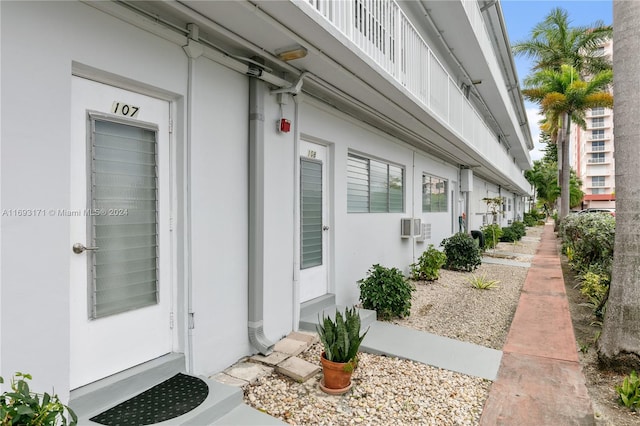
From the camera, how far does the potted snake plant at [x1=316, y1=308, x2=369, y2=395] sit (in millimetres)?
3309

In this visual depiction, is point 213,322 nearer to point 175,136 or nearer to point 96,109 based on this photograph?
point 175,136

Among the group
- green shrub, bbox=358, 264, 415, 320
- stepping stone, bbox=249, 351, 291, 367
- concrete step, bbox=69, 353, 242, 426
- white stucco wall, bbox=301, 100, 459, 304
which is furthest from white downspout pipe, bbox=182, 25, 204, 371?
green shrub, bbox=358, 264, 415, 320

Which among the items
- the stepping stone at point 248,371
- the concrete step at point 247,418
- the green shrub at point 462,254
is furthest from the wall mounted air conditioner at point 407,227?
the concrete step at point 247,418

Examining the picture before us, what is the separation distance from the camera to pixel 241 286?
3889mm

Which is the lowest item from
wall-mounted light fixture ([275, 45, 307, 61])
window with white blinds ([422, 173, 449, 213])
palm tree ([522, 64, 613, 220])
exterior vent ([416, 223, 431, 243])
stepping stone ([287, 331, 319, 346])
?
stepping stone ([287, 331, 319, 346])

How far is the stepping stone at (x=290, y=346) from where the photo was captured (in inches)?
159

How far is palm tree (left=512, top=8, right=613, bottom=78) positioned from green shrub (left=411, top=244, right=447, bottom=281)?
1923cm

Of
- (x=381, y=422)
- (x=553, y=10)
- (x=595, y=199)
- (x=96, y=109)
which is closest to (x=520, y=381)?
(x=381, y=422)

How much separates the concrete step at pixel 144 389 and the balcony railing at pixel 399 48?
3.29 metres

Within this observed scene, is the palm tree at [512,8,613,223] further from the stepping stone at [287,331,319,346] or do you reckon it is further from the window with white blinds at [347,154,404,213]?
the stepping stone at [287,331,319,346]

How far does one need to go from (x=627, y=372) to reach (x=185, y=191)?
463cm

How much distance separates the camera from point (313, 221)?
5297 mm

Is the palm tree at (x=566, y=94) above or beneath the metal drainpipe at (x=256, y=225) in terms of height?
above

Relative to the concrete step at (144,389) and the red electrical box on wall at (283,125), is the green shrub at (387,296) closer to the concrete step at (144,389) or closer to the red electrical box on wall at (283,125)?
the red electrical box on wall at (283,125)
